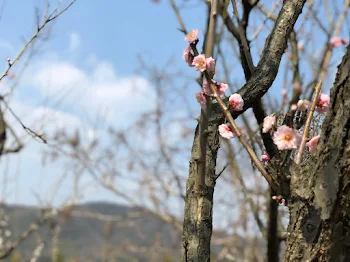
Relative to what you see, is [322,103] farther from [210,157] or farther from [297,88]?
[297,88]

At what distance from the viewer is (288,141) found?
3.84ft

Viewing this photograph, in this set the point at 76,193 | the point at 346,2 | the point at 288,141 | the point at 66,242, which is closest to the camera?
the point at 288,141

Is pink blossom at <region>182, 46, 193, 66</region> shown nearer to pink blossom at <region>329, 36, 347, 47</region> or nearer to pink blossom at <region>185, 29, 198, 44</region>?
pink blossom at <region>185, 29, 198, 44</region>

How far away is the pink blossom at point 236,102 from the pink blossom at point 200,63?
145 mm

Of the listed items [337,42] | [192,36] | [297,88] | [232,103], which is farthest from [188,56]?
[337,42]

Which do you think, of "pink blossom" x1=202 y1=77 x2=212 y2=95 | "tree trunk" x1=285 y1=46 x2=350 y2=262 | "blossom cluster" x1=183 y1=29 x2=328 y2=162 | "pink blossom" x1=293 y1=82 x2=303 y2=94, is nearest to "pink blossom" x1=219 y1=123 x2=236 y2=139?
"blossom cluster" x1=183 y1=29 x2=328 y2=162

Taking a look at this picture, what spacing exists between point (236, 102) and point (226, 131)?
95 mm

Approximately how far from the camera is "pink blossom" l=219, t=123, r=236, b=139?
124 cm

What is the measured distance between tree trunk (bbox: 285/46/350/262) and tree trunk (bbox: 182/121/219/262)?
0.76ft

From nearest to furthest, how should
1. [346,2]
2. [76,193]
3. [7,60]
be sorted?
[7,60] < [346,2] < [76,193]

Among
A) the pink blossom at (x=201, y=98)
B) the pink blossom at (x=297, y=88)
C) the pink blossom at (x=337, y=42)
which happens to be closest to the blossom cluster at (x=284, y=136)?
the pink blossom at (x=201, y=98)

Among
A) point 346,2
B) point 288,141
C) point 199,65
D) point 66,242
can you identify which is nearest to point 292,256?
point 288,141

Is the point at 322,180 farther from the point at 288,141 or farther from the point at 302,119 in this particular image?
the point at 302,119

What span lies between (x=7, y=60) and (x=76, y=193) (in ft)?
16.2
